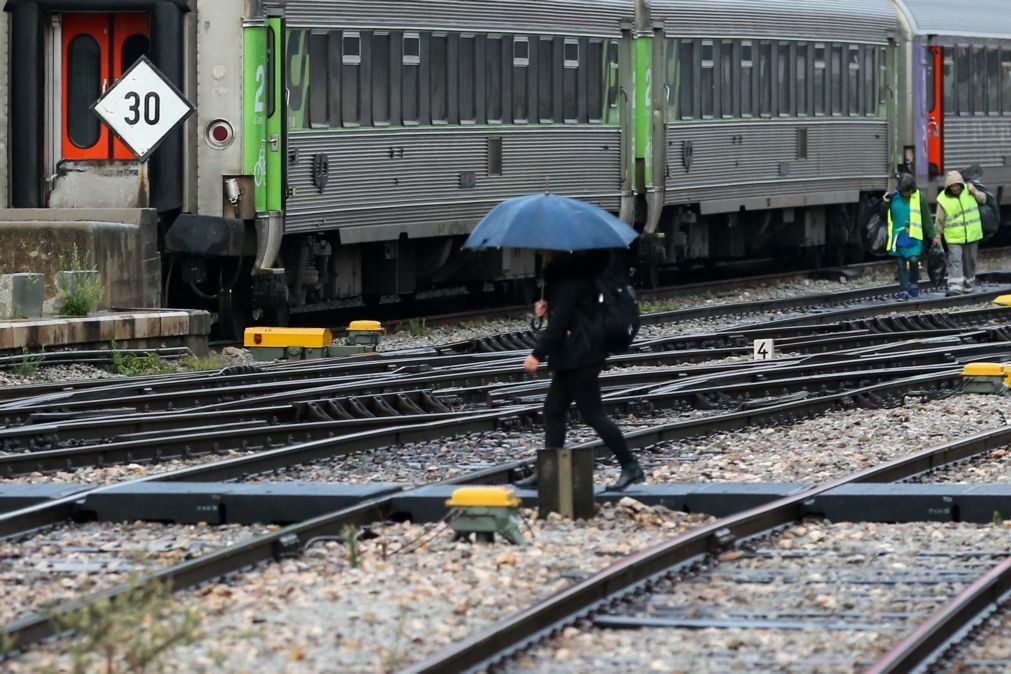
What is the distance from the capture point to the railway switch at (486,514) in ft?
28.7

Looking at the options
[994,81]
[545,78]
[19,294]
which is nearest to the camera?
[19,294]

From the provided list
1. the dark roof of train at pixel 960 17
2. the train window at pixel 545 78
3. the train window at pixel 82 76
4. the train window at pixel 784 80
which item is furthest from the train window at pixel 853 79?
the train window at pixel 82 76

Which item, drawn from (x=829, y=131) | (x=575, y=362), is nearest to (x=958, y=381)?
(x=575, y=362)

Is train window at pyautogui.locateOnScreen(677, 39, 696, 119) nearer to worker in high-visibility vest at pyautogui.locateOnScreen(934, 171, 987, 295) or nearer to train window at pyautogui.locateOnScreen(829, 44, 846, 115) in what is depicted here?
worker in high-visibility vest at pyautogui.locateOnScreen(934, 171, 987, 295)

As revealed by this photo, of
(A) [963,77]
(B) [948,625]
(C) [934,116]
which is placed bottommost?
(B) [948,625]

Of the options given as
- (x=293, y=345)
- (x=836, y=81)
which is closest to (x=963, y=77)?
(x=836, y=81)

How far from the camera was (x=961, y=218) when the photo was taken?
24.5 meters

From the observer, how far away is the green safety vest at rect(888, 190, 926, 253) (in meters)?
23.6

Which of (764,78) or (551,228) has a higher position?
(764,78)

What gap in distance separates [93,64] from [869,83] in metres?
13.2

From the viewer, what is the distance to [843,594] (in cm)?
792

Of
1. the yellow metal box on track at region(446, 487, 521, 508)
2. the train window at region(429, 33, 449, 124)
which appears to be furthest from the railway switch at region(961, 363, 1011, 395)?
the train window at region(429, 33, 449, 124)

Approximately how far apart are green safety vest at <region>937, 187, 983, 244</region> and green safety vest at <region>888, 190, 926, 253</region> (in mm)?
488

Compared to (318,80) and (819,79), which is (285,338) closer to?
(318,80)
